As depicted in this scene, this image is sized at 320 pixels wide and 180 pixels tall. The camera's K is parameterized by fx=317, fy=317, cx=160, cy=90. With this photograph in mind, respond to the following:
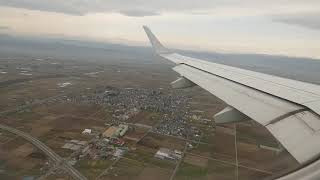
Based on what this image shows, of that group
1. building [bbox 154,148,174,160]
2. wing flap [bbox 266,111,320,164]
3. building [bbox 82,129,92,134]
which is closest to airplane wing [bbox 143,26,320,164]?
wing flap [bbox 266,111,320,164]

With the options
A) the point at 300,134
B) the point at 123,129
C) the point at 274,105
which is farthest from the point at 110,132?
the point at 300,134

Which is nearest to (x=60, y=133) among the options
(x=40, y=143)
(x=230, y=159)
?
(x=40, y=143)

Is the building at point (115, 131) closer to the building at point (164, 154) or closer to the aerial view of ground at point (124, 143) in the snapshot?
the aerial view of ground at point (124, 143)

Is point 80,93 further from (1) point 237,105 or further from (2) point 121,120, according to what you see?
(1) point 237,105

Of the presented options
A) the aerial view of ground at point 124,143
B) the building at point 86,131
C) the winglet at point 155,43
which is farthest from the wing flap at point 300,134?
the building at point 86,131

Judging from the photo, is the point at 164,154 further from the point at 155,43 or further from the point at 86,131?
the point at 155,43

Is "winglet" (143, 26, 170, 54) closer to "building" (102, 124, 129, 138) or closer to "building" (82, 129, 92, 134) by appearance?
"building" (102, 124, 129, 138)

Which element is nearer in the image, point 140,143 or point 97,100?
point 140,143
